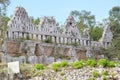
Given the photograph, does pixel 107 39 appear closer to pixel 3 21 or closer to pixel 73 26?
pixel 73 26

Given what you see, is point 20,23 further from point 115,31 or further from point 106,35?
point 115,31

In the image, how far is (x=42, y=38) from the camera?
26.6 meters

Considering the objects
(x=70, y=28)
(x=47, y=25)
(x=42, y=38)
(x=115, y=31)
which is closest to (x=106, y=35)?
(x=70, y=28)

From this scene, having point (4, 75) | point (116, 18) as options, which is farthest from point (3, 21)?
point (116, 18)

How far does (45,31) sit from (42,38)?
19.1 inches

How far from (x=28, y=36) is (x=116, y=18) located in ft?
41.0

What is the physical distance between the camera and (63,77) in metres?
18.8

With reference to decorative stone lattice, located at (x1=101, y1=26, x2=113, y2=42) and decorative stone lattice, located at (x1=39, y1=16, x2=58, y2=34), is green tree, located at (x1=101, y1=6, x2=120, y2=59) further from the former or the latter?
decorative stone lattice, located at (x1=39, y1=16, x2=58, y2=34)

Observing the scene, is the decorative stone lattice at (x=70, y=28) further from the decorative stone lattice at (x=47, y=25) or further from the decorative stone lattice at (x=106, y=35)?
the decorative stone lattice at (x=106, y=35)

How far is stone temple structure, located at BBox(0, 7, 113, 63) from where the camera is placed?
25.0 metres

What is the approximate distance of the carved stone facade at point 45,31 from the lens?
2548 centimetres

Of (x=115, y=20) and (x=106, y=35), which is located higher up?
(x=115, y=20)

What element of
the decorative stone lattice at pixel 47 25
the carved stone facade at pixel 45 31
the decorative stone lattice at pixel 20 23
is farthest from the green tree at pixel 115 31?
the decorative stone lattice at pixel 20 23

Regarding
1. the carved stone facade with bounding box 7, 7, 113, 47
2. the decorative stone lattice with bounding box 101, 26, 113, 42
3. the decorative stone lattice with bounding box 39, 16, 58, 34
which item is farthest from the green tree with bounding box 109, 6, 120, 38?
the decorative stone lattice with bounding box 39, 16, 58, 34
